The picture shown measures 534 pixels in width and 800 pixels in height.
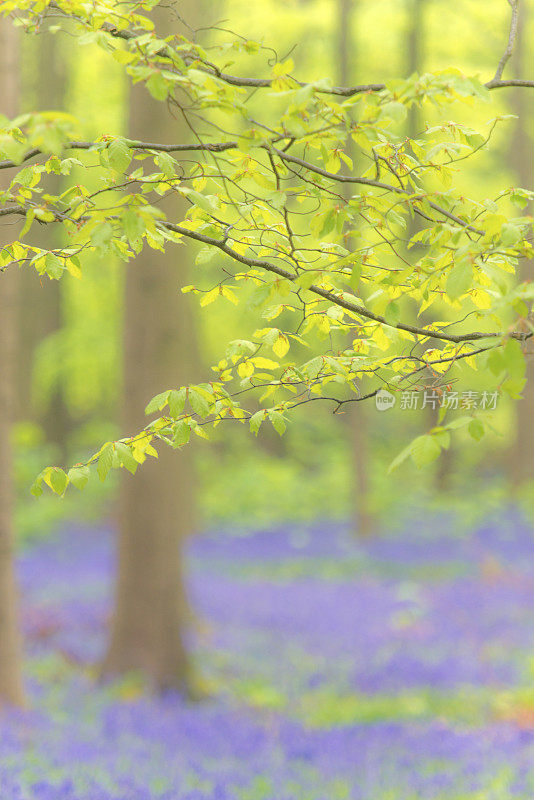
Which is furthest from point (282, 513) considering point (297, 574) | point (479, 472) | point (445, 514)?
point (479, 472)

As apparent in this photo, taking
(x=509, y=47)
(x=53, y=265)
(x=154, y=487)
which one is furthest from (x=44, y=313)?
(x=509, y=47)

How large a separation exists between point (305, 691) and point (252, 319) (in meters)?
12.1

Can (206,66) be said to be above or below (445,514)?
above

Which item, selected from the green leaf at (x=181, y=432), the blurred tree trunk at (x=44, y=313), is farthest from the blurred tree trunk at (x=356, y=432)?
the green leaf at (x=181, y=432)

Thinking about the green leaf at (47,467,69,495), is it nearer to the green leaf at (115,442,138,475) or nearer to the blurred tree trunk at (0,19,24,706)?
the green leaf at (115,442,138,475)

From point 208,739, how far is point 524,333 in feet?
16.0

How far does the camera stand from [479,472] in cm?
2930

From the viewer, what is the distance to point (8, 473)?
6320mm

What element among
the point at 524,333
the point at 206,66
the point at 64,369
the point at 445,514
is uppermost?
the point at 64,369

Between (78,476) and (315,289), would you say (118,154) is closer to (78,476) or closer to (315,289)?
(315,289)

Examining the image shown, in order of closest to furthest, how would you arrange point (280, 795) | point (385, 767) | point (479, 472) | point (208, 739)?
1. point (280, 795)
2. point (385, 767)
3. point (208, 739)
4. point (479, 472)

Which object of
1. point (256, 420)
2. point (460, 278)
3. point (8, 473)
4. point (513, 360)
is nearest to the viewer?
point (513, 360)

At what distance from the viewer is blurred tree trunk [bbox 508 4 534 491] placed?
1888 centimetres

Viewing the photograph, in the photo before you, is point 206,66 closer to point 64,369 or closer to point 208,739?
point 208,739
